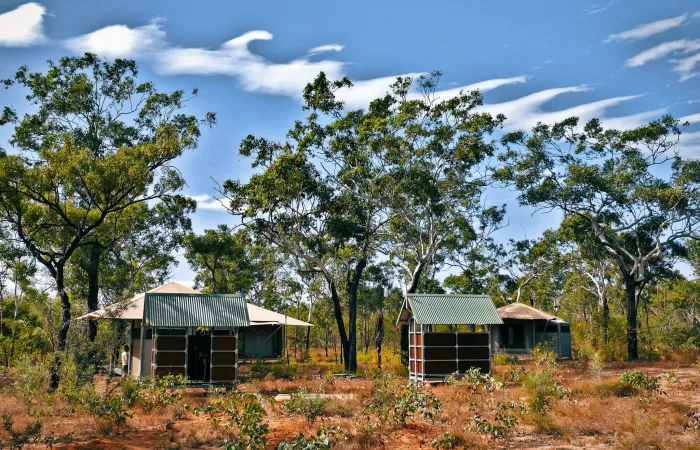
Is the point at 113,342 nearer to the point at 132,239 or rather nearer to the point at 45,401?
the point at 45,401

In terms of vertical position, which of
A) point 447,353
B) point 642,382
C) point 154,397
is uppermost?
point 447,353

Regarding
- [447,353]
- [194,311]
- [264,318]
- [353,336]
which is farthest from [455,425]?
[264,318]

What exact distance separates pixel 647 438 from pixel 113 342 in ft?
47.2

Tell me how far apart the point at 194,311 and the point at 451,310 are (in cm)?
963

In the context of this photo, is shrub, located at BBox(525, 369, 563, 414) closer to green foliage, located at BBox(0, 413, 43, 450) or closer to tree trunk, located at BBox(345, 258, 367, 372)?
green foliage, located at BBox(0, 413, 43, 450)

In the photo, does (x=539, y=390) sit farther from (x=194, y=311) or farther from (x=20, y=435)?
(x=194, y=311)

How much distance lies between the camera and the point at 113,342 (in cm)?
1889

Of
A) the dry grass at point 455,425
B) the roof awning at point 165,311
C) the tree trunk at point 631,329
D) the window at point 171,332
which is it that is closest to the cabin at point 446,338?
the dry grass at point 455,425

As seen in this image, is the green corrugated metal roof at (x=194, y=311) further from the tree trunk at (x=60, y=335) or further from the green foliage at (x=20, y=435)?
the green foliage at (x=20, y=435)

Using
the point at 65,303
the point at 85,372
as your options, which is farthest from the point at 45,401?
the point at 65,303

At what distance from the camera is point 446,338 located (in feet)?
79.5

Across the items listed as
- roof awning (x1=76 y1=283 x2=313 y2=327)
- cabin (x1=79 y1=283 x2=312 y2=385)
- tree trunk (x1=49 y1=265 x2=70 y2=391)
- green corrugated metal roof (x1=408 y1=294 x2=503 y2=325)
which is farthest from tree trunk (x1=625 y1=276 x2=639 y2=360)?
tree trunk (x1=49 y1=265 x2=70 y2=391)

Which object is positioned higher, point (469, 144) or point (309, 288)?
point (469, 144)

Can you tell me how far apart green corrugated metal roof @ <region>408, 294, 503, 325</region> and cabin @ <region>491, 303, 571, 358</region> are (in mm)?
12769
